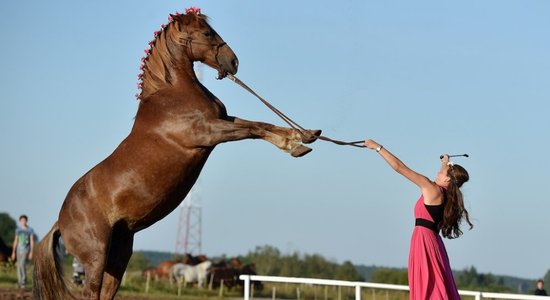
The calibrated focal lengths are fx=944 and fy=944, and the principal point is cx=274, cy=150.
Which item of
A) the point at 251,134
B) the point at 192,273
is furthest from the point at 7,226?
the point at 251,134

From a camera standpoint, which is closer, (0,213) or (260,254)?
(260,254)

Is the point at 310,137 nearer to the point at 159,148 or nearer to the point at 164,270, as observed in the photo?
the point at 159,148

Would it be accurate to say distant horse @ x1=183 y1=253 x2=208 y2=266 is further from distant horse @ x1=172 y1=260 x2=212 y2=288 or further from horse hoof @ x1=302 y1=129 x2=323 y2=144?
horse hoof @ x1=302 y1=129 x2=323 y2=144

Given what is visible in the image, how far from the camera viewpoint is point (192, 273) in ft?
88.6

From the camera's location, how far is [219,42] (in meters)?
9.70

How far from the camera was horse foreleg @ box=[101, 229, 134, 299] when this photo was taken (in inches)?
403

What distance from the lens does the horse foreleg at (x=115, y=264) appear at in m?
10.2

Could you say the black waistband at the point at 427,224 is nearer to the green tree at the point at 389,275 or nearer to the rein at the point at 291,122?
the rein at the point at 291,122

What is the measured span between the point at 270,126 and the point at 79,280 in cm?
1319

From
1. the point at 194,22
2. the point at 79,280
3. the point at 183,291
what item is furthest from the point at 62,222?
the point at 183,291

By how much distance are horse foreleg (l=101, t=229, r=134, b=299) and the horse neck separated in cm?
165

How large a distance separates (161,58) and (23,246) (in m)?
10.4

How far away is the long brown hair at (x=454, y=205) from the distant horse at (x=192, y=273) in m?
17.9

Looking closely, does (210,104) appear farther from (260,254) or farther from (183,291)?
(260,254)
